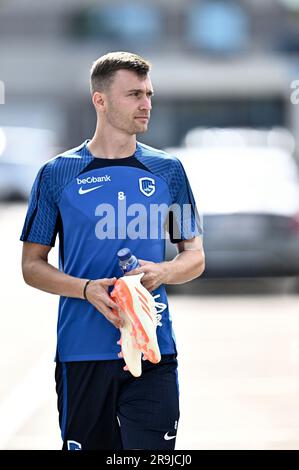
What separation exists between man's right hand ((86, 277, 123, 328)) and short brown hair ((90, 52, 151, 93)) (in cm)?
77

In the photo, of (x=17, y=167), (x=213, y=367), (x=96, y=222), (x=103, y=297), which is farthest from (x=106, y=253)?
(x=17, y=167)

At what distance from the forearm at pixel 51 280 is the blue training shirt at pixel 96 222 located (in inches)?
2.6

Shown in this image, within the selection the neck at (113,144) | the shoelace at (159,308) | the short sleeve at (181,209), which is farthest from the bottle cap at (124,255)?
the neck at (113,144)

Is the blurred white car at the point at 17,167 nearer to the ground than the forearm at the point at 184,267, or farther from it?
nearer to the ground

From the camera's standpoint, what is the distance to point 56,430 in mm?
8398

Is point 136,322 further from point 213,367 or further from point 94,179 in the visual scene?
point 213,367

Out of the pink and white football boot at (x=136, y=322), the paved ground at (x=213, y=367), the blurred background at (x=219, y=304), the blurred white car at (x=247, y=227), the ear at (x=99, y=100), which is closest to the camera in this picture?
the pink and white football boot at (x=136, y=322)

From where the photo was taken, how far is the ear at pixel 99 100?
503 cm

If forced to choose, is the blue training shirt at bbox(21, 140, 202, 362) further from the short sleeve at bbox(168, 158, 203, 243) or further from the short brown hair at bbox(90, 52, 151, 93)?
the short brown hair at bbox(90, 52, 151, 93)

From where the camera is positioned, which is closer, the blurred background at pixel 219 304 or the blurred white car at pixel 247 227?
the blurred background at pixel 219 304

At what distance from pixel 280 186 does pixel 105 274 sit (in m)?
11.9

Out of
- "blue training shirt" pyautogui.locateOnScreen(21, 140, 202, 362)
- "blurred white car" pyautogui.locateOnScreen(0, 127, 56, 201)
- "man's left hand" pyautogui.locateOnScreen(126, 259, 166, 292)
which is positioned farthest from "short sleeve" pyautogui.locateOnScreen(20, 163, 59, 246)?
"blurred white car" pyautogui.locateOnScreen(0, 127, 56, 201)

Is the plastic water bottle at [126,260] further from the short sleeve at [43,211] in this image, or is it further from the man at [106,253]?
the short sleeve at [43,211]
